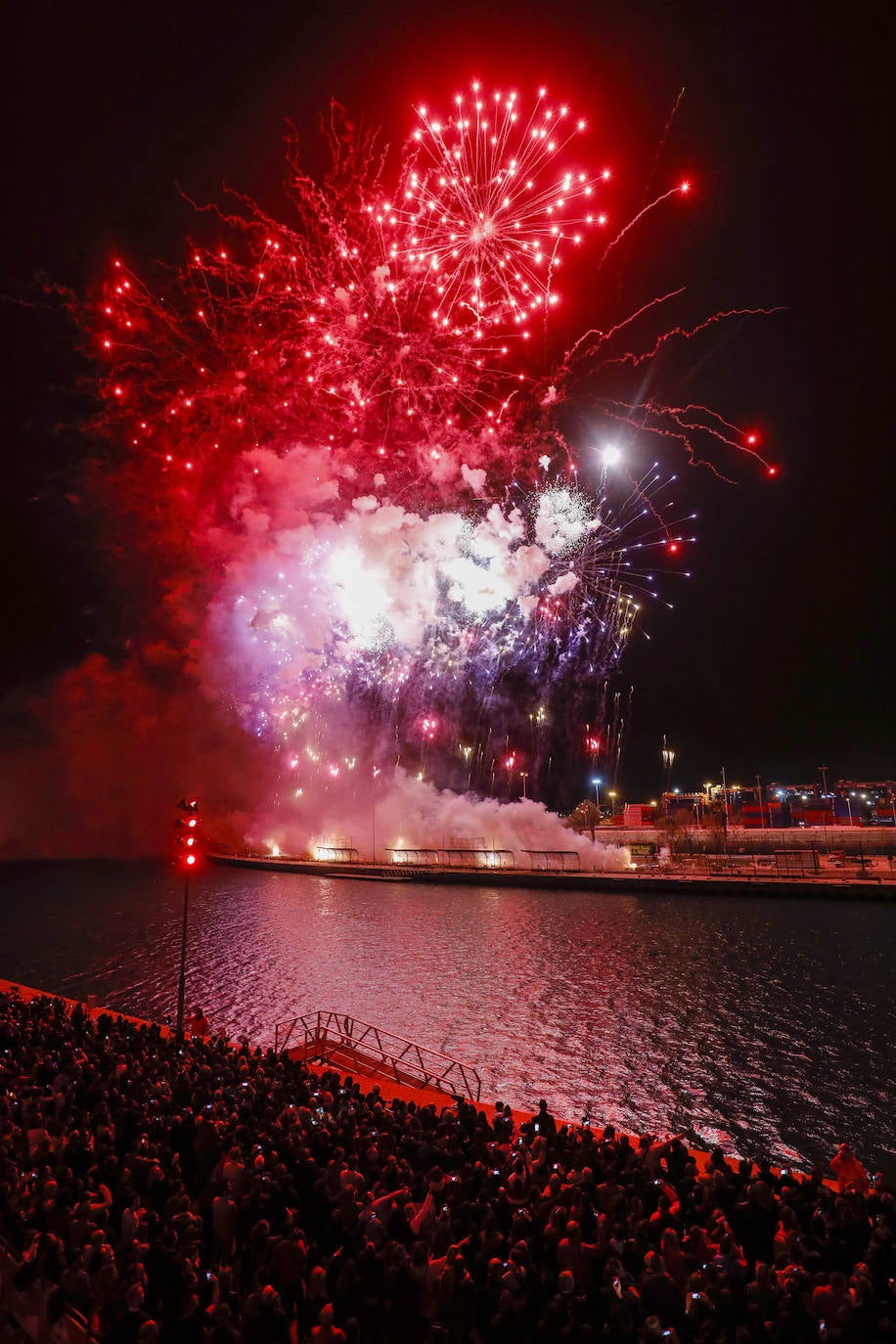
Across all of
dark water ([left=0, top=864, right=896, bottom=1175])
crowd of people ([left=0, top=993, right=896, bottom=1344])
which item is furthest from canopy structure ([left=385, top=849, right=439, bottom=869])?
crowd of people ([left=0, top=993, right=896, bottom=1344])

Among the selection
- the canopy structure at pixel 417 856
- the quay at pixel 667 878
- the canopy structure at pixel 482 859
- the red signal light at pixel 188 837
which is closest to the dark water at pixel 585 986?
the quay at pixel 667 878

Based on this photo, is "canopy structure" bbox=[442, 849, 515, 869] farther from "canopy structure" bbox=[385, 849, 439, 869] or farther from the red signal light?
the red signal light

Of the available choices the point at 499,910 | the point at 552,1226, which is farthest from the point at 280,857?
the point at 552,1226

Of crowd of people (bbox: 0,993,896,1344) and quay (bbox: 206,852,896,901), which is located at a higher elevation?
crowd of people (bbox: 0,993,896,1344)

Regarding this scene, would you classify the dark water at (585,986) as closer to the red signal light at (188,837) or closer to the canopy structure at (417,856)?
the red signal light at (188,837)

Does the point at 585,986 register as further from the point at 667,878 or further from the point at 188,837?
the point at 667,878

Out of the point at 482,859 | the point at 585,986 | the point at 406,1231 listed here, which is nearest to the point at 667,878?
the point at 482,859
